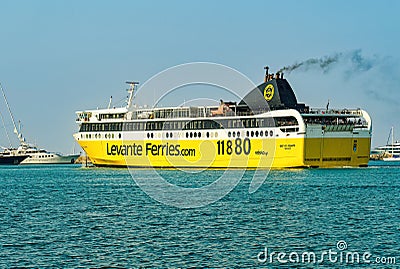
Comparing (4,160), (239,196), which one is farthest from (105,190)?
(4,160)

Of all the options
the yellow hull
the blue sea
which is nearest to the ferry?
the yellow hull

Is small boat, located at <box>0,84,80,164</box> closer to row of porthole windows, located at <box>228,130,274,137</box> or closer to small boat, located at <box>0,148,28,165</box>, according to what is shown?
small boat, located at <box>0,148,28,165</box>

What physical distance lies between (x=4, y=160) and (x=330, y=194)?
123 m

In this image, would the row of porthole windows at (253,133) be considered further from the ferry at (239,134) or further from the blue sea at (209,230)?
the blue sea at (209,230)

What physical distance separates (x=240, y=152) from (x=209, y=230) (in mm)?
44509

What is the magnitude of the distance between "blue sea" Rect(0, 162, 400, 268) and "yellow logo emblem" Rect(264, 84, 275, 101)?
26.8m

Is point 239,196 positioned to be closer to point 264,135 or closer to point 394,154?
point 264,135

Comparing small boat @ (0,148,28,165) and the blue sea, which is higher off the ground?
small boat @ (0,148,28,165)

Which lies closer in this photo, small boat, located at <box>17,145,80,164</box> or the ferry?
the ferry

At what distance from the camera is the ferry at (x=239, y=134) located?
7231cm

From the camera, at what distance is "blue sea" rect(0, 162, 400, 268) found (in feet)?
84.0

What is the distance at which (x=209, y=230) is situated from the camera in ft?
104

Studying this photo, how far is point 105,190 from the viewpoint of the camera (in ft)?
181

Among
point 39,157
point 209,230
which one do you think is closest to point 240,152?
point 209,230
